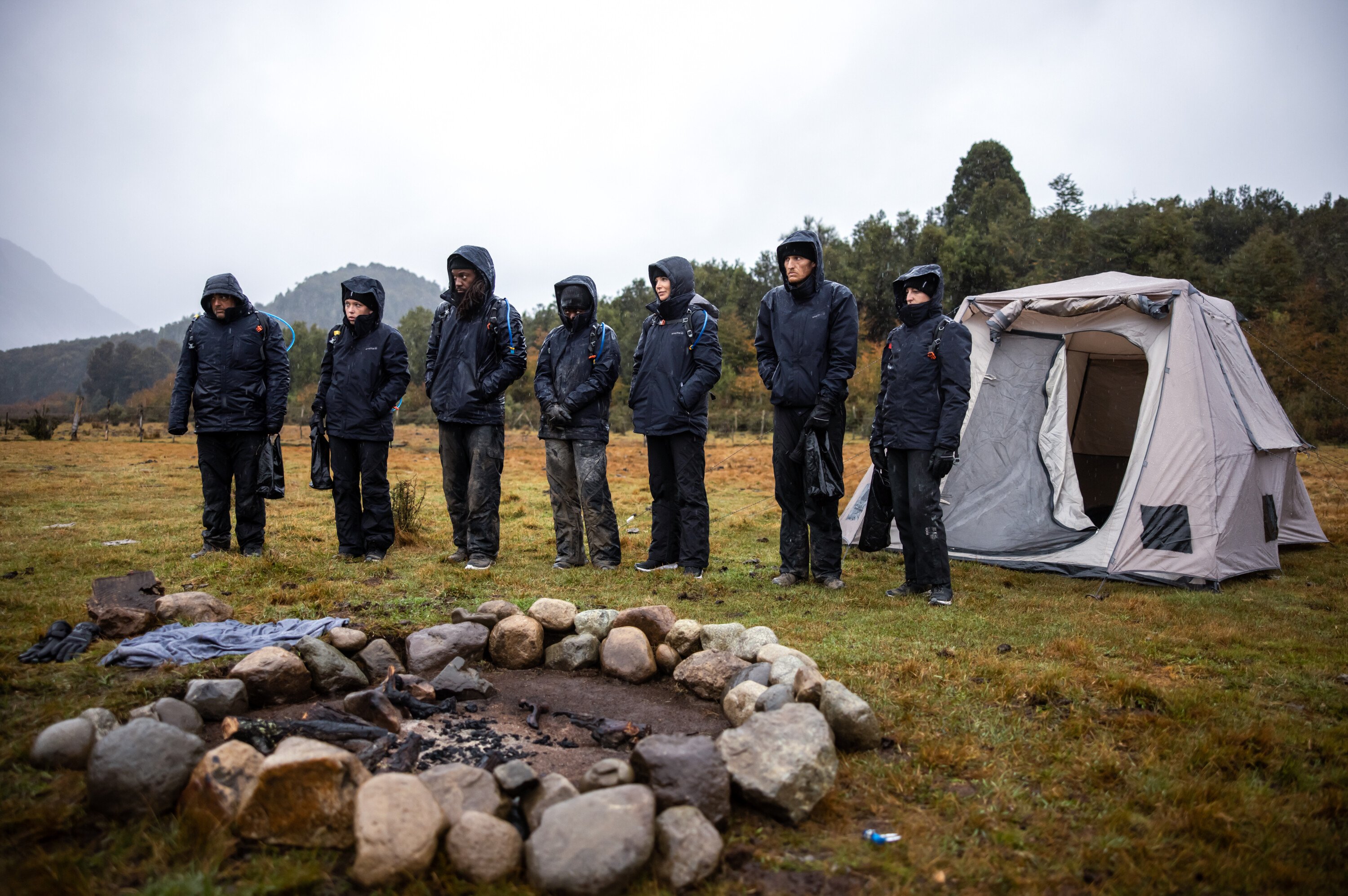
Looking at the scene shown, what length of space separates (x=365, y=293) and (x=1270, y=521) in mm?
7800

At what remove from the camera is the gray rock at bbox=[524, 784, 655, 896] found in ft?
6.72

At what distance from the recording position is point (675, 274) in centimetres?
596

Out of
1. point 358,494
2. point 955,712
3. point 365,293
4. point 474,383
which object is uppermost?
point 365,293

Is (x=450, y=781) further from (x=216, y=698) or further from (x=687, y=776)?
(x=216, y=698)

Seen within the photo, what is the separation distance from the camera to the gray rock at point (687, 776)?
239 centimetres

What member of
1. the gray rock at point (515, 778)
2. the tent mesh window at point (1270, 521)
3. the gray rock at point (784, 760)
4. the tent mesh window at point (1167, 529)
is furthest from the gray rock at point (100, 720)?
the tent mesh window at point (1270, 521)

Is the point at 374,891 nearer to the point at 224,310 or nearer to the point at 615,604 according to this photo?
the point at 615,604

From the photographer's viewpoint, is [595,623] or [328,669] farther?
[595,623]

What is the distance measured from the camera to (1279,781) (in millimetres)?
2701

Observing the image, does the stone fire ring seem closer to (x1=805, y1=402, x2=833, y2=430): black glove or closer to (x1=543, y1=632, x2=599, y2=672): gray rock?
(x1=543, y1=632, x2=599, y2=672): gray rock

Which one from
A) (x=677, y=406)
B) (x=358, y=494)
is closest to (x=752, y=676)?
(x=677, y=406)

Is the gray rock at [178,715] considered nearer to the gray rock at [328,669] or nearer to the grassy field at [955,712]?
the grassy field at [955,712]

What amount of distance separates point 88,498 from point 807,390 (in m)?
9.55

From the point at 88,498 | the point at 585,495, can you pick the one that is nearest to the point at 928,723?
the point at 585,495
